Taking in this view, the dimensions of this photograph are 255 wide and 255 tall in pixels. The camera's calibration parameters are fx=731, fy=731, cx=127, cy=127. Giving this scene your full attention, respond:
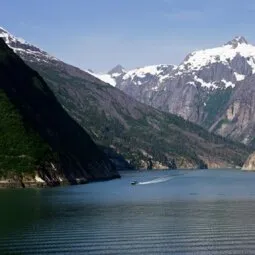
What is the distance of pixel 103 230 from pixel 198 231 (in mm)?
14027

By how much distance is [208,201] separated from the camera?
174 m

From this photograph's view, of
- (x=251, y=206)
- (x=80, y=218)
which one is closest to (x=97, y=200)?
(x=251, y=206)

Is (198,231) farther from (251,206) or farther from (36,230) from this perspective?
(251,206)

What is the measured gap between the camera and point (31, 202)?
163m

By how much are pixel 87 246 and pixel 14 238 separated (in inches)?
456

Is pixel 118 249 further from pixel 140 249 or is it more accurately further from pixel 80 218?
pixel 80 218

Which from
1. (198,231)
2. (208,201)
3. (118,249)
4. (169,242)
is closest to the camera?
(118,249)

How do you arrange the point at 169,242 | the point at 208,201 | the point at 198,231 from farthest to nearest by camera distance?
the point at 208,201 < the point at 198,231 < the point at 169,242

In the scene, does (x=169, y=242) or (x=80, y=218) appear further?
(x=80, y=218)

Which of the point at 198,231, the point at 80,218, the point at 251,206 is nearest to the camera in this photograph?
the point at 198,231

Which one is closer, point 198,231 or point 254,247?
point 254,247

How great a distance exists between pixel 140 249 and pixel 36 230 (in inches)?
890

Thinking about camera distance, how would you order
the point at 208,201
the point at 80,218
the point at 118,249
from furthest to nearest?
the point at 208,201, the point at 80,218, the point at 118,249

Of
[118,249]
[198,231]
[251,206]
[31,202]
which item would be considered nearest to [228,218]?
[198,231]
